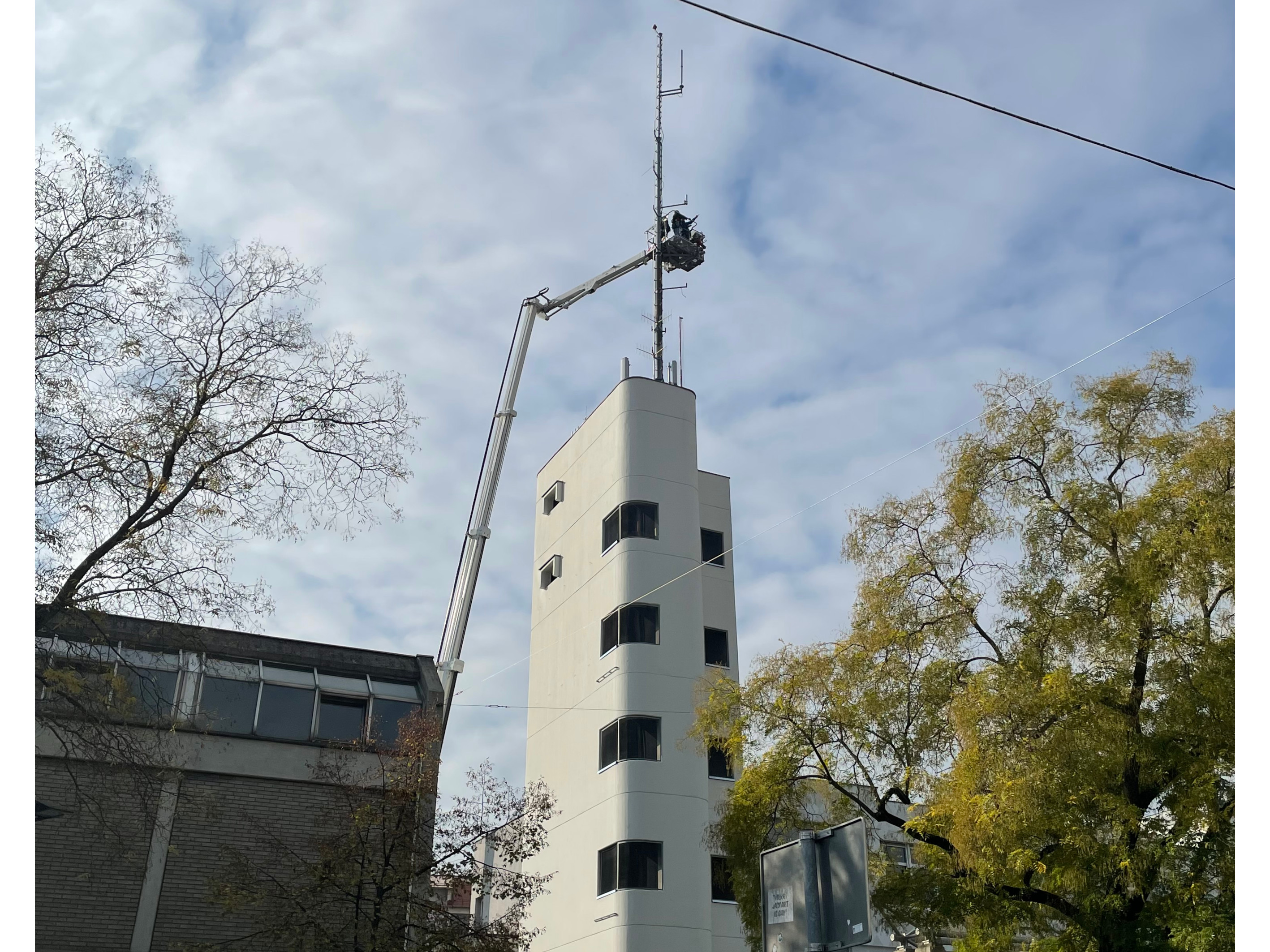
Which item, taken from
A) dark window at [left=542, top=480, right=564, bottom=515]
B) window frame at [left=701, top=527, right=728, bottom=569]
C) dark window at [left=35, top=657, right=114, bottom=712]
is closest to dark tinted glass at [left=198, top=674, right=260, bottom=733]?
dark window at [left=35, top=657, right=114, bottom=712]

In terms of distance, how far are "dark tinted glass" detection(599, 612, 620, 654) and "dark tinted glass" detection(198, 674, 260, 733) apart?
1372 cm

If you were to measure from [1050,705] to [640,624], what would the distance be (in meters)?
19.0

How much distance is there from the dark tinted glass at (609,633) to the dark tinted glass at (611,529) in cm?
248

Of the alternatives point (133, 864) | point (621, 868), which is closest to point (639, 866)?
point (621, 868)

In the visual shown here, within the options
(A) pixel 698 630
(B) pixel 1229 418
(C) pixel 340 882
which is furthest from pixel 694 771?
(B) pixel 1229 418

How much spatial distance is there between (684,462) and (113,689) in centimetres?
2560

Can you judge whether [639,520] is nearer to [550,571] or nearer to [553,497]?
[550,571]

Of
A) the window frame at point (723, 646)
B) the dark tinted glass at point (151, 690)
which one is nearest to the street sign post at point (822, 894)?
the dark tinted glass at point (151, 690)

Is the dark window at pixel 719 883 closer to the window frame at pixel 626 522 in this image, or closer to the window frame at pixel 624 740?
the window frame at pixel 624 740

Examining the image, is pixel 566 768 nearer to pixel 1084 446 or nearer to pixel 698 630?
pixel 698 630

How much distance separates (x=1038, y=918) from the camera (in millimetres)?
20156

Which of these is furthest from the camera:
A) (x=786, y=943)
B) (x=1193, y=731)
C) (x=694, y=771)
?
(x=694, y=771)

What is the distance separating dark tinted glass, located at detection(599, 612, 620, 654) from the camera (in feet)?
120

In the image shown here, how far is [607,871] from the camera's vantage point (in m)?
33.4
